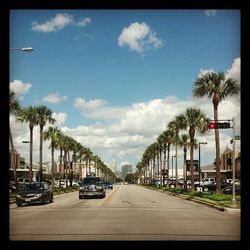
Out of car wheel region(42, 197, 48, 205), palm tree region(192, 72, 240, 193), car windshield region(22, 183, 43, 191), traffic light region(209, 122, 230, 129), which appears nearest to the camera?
traffic light region(209, 122, 230, 129)

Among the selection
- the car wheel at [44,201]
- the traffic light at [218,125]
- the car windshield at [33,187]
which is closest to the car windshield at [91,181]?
the car wheel at [44,201]

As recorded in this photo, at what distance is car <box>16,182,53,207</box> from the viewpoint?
33188mm

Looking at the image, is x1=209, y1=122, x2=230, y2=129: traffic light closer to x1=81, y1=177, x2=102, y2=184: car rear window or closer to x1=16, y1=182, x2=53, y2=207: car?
x1=16, y1=182, x2=53, y2=207: car

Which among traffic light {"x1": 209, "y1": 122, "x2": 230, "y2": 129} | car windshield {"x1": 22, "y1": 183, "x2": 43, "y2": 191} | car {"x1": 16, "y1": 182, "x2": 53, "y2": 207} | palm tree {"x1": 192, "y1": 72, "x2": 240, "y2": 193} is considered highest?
palm tree {"x1": 192, "y1": 72, "x2": 240, "y2": 193}

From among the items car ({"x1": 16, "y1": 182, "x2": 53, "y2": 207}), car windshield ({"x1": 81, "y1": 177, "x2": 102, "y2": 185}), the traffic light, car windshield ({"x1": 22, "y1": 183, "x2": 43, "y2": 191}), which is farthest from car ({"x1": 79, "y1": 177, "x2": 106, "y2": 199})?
the traffic light

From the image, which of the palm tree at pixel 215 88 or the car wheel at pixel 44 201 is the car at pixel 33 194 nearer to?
the car wheel at pixel 44 201

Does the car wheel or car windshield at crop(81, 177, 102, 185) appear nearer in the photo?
the car wheel

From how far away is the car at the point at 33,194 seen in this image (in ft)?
109

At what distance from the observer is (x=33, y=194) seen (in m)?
Result: 33.5

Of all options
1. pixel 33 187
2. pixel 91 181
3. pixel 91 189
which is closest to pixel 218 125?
pixel 33 187

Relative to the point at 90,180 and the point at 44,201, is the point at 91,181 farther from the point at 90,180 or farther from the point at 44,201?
the point at 44,201

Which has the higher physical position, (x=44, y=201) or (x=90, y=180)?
(x=90, y=180)

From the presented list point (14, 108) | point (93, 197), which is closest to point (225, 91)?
point (93, 197)

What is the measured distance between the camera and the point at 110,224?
58.8ft
